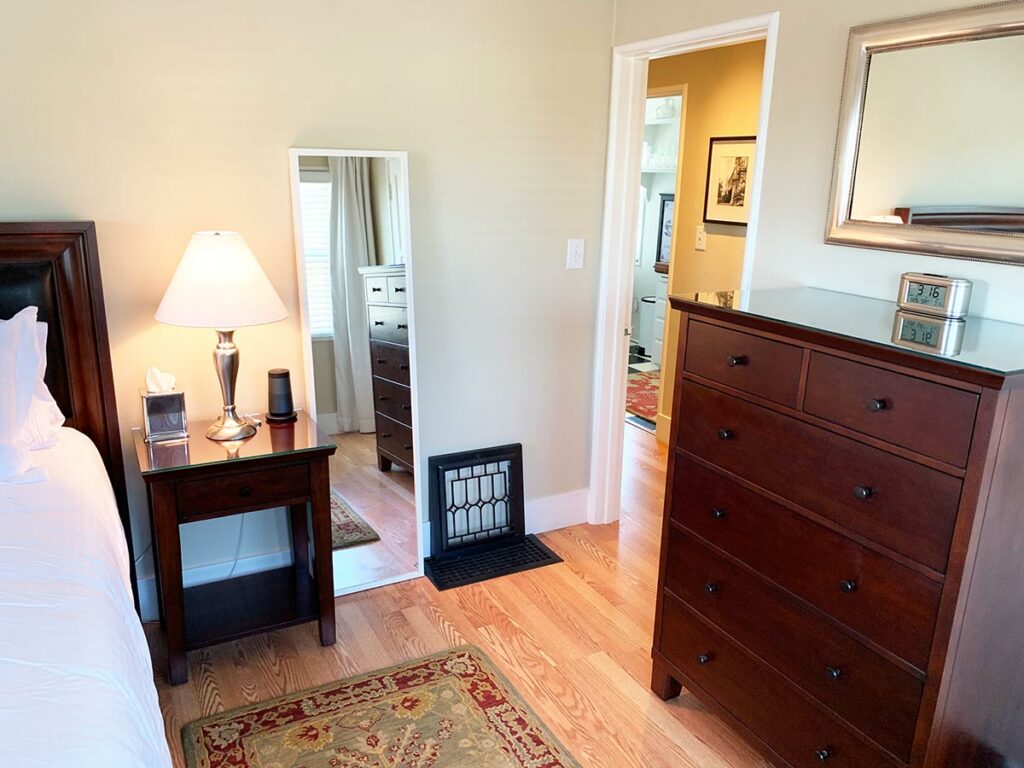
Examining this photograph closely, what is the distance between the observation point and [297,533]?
2.69 metres

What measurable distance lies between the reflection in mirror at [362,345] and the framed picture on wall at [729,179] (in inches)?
77.7

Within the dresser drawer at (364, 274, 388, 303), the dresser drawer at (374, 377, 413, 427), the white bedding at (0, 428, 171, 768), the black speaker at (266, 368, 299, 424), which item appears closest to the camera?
the white bedding at (0, 428, 171, 768)

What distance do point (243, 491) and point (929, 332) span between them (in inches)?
73.6

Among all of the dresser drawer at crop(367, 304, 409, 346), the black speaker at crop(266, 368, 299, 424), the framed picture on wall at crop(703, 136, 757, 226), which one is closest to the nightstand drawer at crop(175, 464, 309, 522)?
the black speaker at crop(266, 368, 299, 424)

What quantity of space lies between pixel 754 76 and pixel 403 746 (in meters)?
3.35

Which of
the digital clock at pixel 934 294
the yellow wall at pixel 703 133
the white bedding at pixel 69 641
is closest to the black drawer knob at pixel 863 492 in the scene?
the digital clock at pixel 934 294

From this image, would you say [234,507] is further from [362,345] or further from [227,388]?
[362,345]

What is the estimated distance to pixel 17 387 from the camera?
1952 millimetres

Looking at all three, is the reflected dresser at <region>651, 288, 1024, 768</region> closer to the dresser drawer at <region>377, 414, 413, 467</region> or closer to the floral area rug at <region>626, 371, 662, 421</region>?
the dresser drawer at <region>377, 414, 413, 467</region>

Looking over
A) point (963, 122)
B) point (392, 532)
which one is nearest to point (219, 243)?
point (392, 532)

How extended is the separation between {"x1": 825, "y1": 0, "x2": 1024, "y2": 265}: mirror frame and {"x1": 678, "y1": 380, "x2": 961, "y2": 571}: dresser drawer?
596 mm

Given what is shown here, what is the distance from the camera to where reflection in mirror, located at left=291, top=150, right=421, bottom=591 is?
8.34 ft

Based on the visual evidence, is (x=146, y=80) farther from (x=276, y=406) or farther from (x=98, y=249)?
(x=276, y=406)

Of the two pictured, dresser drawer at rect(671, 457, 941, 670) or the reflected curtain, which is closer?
dresser drawer at rect(671, 457, 941, 670)
